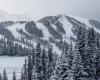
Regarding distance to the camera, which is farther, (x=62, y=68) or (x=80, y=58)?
(x=62, y=68)

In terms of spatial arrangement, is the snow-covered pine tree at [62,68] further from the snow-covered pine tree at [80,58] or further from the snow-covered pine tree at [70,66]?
the snow-covered pine tree at [80,58]

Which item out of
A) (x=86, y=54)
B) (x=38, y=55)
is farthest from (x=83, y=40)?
(x=38, y=55)

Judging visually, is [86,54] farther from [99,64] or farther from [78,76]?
[99,64]

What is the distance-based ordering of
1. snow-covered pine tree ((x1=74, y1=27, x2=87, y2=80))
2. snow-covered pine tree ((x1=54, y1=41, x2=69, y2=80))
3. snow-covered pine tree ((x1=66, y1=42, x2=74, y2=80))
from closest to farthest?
snow-covered pine tree ((x1=74, y1=27, x2=87, y2=80)) → snow-covered pine tree ((x1=66, y1=42, x2=74, y2=80)) → snow-covered pine tree ((x1=54, y1=41, x2=69, y2=80))

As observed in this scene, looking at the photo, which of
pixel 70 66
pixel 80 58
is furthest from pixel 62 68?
pixel 80 58

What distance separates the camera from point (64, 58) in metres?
29.5

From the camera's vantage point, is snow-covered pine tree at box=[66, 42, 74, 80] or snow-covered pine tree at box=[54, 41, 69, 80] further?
snow-covered pine tree at box=[54, 41, 69, 80]

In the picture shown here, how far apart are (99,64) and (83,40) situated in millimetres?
10038

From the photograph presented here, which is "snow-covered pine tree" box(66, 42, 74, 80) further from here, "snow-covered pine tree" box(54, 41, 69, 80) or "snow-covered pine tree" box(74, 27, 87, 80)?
"snow-covered pine tree" box(74, 27, 87, 80)

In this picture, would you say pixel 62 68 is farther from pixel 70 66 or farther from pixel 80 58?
pixel 80 58

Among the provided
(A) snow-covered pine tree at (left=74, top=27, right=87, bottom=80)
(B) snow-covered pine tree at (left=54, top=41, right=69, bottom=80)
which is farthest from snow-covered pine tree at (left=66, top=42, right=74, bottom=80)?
(A) snow-covered pine tree at (left=74, top=27, right=87, bottom=80)

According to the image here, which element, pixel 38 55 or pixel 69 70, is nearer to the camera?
pixel 69 70

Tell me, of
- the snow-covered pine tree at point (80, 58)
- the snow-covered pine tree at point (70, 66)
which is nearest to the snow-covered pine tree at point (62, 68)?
the snow-covered pine tree at point (70, 66)

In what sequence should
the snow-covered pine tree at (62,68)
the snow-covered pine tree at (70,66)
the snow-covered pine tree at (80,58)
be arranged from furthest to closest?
the snow-covered pine tree at (62,68) → the snow-covered pine tree at (70,66) → the snow-covered pine tree at (80,58)
